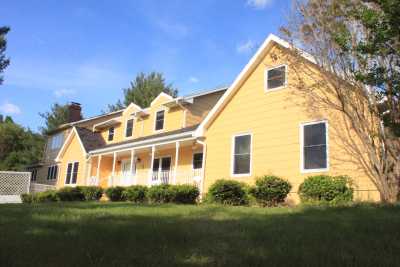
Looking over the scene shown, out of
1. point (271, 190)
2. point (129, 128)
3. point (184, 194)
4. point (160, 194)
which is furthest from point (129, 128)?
point (271, 190)

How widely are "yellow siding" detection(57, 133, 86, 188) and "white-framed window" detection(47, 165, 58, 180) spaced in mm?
2785

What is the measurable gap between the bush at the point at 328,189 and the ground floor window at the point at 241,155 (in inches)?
144

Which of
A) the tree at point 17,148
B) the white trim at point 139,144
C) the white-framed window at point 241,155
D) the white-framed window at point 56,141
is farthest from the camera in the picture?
the tree at point 17,148

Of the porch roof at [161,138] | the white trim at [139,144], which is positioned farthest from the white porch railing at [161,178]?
the porch roof at [161,138]

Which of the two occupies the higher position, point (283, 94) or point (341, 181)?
point (283, 94)

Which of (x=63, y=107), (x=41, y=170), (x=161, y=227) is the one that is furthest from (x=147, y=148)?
(x=63, y=107)

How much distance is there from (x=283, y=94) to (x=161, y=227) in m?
9.77

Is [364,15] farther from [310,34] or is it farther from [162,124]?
[162,124]

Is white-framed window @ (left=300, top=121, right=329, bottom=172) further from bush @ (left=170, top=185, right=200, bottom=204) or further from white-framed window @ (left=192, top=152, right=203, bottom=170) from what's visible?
white-framed window @ (left=192, top=152, right=203, bottom=170)

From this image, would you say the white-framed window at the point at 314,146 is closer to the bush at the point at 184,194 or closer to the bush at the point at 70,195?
the bush at the point at 184,194

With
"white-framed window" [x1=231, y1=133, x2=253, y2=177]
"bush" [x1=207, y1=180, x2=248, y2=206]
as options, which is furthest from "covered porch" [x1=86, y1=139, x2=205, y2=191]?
"bush" [x1=207, y1=180, x2=248, y2=206]

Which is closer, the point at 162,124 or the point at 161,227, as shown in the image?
the point at 161,227

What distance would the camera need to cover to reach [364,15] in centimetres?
589

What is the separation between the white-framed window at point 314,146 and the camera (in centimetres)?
1302
